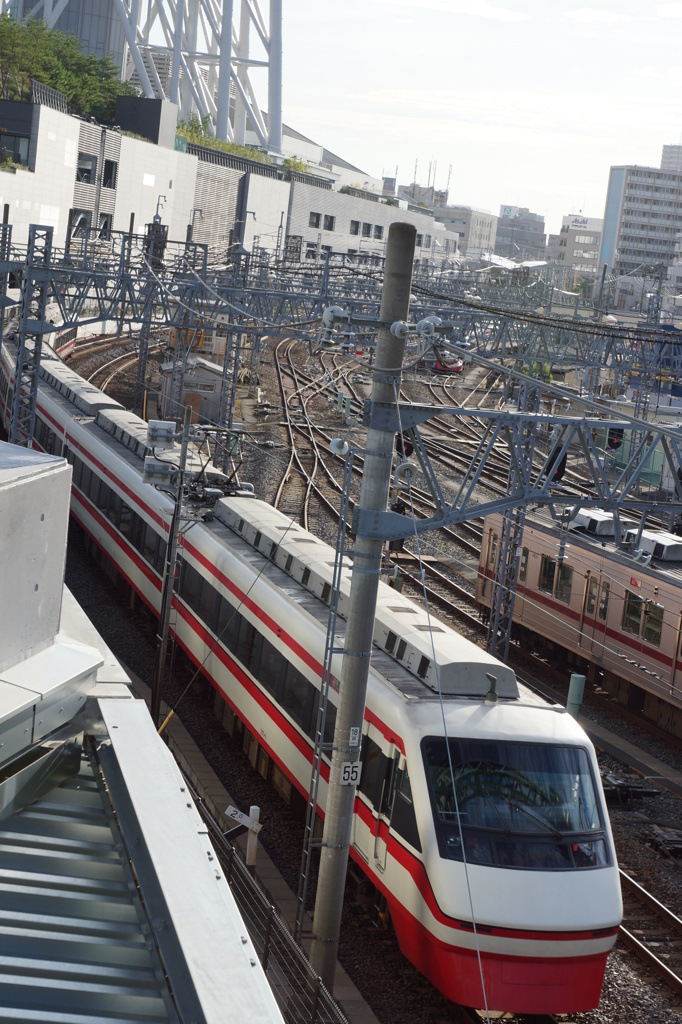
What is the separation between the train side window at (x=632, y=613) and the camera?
751 inches

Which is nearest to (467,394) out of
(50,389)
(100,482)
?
(50,389)

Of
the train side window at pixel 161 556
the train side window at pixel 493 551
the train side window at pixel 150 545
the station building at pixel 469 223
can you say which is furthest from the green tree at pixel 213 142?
the station building at pixel 469 223

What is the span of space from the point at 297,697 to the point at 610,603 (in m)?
8.49

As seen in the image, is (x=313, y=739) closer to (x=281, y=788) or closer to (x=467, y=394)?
(x=281, y=788)

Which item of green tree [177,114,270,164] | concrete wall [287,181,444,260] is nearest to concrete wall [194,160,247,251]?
green tree [177,114,270,164]

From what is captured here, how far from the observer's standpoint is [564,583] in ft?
69.6

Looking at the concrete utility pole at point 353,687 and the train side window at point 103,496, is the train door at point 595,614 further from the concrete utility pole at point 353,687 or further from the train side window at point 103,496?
the concrete utility pole at point 353,687

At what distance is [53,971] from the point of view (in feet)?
12.2

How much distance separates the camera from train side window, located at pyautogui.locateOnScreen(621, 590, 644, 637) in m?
19.1

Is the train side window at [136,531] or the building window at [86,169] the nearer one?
the train side window at [136,531]

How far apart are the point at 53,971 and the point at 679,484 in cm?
1301

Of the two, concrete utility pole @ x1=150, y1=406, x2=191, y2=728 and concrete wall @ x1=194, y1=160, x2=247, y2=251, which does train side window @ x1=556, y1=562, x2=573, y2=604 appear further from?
concrete wall @ x1=194, y1=160, x2=247, y2=251

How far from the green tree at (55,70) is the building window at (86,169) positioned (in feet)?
12.9

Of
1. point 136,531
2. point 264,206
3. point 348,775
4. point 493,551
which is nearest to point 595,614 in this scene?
point 493,551
